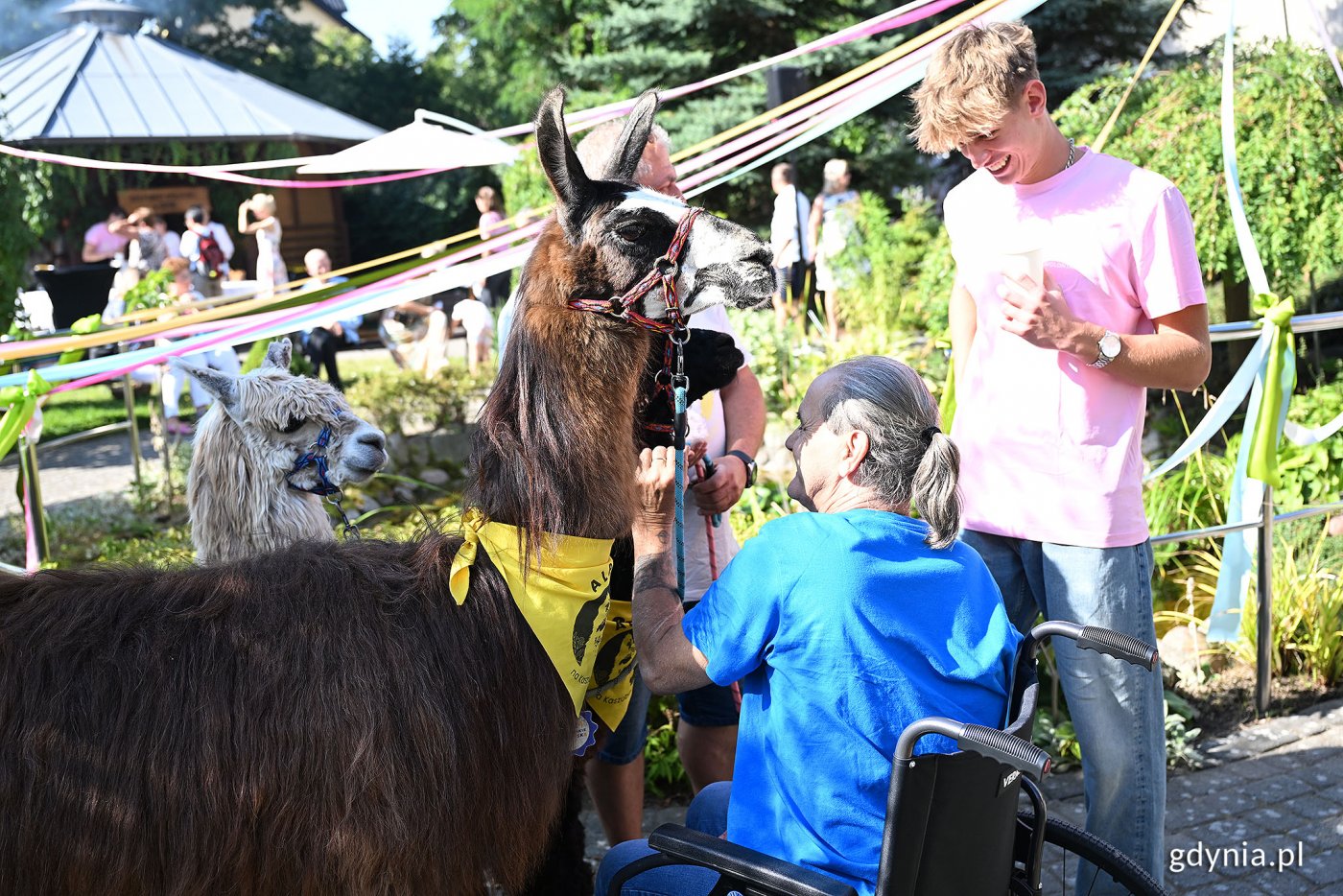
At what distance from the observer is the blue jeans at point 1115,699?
7.59ft

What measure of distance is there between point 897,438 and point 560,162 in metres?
0.81

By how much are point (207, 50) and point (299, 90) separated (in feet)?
8.40

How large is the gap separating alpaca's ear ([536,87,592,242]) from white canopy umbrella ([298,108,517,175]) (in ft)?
4.09

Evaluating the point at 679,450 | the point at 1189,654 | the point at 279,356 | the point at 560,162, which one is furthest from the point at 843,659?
the point at 1189,654

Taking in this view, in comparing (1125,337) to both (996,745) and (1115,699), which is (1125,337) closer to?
(1115,699)

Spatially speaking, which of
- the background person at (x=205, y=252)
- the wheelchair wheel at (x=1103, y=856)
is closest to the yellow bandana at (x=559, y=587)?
the wheelchair wheel at (x=1103, y=856)

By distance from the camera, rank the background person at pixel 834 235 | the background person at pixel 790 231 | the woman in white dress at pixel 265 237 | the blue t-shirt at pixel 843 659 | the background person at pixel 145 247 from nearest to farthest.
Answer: the blue t-shirt at pixel 843 659 → the background person at pixel 834 235 → the background person at pixel 790 231 → the woman in white dress at pixel 265 237 → the background person at pixel 145 247

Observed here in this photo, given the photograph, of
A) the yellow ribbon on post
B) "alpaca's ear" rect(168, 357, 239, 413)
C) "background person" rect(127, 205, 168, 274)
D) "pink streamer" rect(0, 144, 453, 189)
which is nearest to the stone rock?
the yellow ribbon on post

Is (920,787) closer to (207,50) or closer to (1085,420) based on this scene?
(1085,420)

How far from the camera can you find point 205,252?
11.6m

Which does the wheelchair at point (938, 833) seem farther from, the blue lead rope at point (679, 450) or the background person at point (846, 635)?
the blue lead rope at point (679, 450)

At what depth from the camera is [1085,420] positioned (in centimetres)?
233

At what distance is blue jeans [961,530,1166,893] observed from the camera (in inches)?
91.0

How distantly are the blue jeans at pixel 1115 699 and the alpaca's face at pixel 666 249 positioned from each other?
2.90ft
